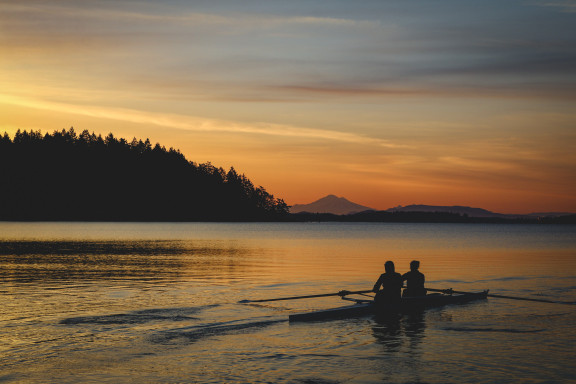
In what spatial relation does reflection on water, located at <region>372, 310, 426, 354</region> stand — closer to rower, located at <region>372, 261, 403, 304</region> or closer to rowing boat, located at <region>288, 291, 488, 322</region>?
rowing boat, located at <region>288, 291, 488, 322</region>

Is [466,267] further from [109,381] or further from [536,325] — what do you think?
[109,381]

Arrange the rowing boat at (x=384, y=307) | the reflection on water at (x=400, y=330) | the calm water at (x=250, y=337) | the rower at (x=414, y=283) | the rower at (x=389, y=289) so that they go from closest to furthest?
the calm water at (x=250, y=337) → the reflection on water at (x=400, y=330) → the rowing boat at (x=384, y=307) → the rower at (x=389, y=289) → the rower at (x=414, y=283)

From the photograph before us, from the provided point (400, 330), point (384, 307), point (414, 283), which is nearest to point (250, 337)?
point (400, 330)

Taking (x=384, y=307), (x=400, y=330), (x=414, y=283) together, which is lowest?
(x=400, y=330)

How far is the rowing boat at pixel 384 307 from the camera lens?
24172mm

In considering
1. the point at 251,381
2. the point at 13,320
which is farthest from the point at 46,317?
the point at 251,381

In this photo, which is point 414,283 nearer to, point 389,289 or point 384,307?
point 389,289

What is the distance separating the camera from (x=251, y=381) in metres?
15.5

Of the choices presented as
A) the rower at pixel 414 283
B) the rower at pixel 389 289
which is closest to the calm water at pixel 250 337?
the rower at pixel 389 289

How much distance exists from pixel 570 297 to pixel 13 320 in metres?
28.7

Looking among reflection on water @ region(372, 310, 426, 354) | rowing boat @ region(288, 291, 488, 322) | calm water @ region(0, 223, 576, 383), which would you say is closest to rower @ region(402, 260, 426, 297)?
rowing boat @ region(288, 291, 488, 322)

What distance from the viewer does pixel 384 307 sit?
26.4 meters

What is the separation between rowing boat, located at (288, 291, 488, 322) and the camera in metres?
24.2

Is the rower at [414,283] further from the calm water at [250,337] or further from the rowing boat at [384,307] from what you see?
the calm water at [250,337]
